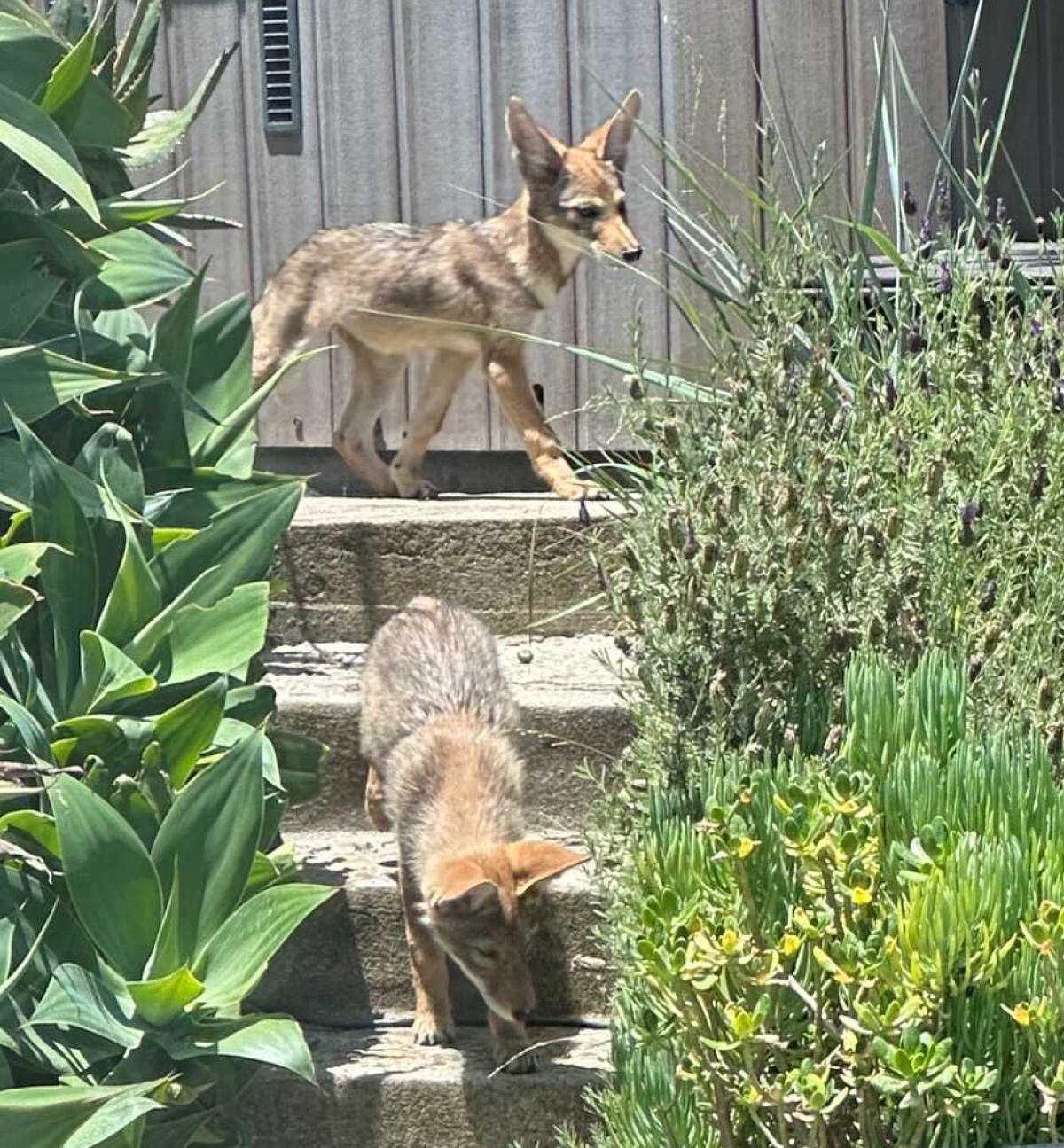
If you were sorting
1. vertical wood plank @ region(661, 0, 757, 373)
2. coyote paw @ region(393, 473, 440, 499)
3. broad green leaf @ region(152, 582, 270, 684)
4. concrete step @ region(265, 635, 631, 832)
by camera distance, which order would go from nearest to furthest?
broad green leaf @ region(152, 582, 270, 684)
concrete step @ region(265, 635, 631, 832)
vertical wood plank @ region(661, 0, 757, 373)
coyote paw @ region(393, 473, 440, 499)

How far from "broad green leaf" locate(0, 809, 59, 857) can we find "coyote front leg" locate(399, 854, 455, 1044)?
4.98 feet

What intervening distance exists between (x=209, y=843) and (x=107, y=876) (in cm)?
16

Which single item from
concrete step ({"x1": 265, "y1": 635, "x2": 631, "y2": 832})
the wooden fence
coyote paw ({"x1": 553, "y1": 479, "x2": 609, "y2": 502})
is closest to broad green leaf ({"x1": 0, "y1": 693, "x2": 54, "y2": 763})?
concrete step ({"x1": 265, "y1": 635, "x2": 631, "y2": 832})

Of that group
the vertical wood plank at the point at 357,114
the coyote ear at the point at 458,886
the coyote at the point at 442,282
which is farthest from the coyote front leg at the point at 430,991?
the vertical wood plank at the point at 357,114

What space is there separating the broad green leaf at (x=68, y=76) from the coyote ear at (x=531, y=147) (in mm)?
3766

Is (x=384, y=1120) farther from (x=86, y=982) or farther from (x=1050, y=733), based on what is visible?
(x=1050, y=733)

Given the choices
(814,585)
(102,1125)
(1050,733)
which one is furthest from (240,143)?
(102,1125)

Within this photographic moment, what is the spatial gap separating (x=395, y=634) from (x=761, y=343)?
1458 millimetres

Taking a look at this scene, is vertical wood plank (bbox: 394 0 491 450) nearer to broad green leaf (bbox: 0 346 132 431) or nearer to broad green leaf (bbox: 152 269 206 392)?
A: broad green leaf (bbox: 152 269 206 392)

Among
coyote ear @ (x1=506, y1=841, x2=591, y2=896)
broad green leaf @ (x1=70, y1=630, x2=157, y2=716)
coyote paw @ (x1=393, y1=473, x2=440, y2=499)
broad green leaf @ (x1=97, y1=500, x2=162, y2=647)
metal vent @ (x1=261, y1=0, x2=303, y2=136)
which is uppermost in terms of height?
metal vent @ (x1=261, y1=0, x2=303, y2=136)

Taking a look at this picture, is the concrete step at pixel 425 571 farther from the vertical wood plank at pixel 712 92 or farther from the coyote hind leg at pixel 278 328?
the coyote hind leg at pixel 278 328

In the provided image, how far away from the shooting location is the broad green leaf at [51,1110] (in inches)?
98.7

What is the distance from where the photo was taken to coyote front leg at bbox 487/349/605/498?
21.8ft

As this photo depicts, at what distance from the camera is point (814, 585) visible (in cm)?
354
